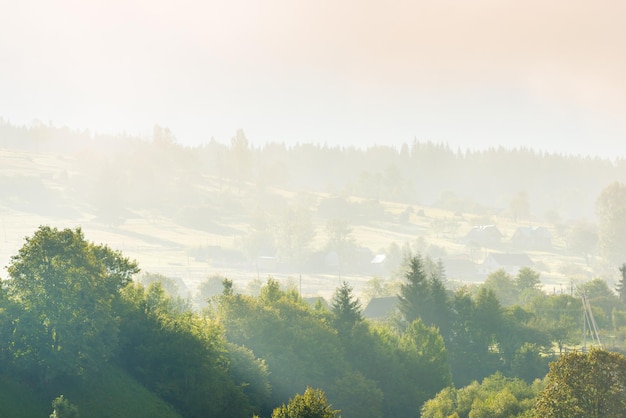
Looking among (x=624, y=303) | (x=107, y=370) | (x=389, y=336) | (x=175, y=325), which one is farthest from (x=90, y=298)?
(x=624, y=303)

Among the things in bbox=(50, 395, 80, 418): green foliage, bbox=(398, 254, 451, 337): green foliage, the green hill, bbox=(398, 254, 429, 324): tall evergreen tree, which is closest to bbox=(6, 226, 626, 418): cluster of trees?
bbox=(50, 395, 80, 418): green foliage

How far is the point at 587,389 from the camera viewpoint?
49.6m

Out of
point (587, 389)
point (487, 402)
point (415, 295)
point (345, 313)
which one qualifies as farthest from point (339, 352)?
point (587, 389)

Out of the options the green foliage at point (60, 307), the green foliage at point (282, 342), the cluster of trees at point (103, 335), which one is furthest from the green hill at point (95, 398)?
the green foliage at point (282, 342)

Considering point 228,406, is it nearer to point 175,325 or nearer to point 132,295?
point 175,325

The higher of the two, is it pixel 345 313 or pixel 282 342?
pixel 345 313

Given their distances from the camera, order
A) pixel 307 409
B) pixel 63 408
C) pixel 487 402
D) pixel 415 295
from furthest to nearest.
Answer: pixel 415 295
pixel 487 402
pixel 63 408
pixel 307 409

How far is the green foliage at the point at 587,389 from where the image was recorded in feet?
162

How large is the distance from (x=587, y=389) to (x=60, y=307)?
30323 mm

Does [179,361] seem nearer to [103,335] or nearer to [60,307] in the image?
[103,335]

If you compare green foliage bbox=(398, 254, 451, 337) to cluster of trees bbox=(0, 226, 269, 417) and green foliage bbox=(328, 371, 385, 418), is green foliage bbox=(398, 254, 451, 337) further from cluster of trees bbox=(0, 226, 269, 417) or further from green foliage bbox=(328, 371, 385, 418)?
cluster of trees bbox=(0, 226, 269, 417)

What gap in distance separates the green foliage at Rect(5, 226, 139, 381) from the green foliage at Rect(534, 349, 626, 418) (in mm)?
26042

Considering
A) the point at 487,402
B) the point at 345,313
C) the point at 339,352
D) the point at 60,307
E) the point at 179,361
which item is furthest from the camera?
the point at 345,313

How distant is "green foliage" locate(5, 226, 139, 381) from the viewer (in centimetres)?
5228
